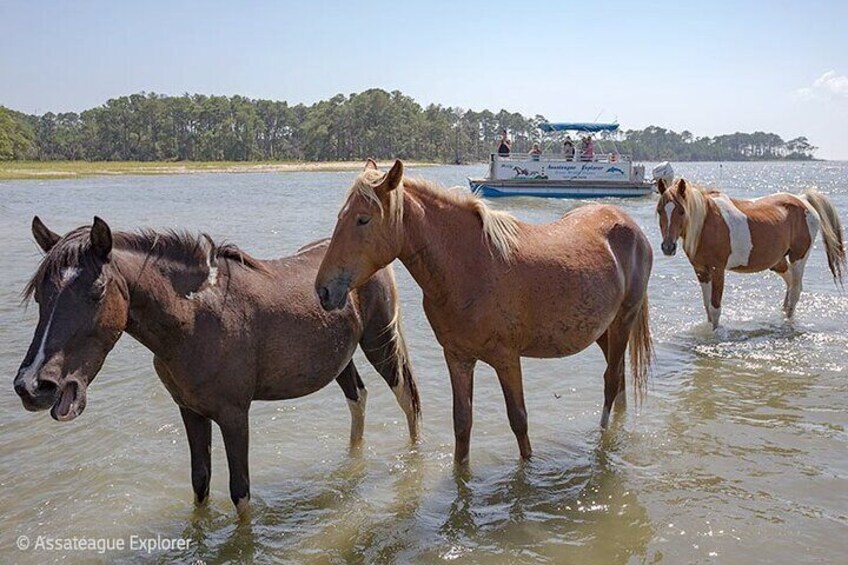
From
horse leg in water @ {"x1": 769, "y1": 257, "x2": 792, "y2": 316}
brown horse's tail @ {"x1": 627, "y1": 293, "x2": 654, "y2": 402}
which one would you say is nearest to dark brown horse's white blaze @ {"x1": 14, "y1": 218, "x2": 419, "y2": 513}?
brown horse's tail @ {"x1": 627, "y1": 293, "x2": 654, "y2": 402}

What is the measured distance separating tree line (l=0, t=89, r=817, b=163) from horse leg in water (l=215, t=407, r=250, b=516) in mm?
92627

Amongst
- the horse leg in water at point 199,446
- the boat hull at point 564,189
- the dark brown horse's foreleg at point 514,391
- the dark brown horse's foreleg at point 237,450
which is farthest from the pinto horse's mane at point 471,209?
the boat hull at point 564,189

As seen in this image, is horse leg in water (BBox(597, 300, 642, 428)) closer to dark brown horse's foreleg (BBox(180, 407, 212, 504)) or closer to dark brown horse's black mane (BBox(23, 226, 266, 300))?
dark brown horse's black mane (BBox(23, 226, 266, 300))

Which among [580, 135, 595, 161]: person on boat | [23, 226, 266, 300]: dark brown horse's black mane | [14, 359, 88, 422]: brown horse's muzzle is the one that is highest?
[580, 135, 595, 161]: person on boat

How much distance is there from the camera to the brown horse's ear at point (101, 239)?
2.74 m

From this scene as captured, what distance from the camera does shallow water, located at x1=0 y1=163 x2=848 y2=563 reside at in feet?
12.2

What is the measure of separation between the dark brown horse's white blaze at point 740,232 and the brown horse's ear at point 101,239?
6.35m

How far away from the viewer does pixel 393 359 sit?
4.93 metres

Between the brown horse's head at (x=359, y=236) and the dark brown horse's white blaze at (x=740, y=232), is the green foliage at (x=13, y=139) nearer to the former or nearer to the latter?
the dark brown horse's white blaze at (x=740, y=232)

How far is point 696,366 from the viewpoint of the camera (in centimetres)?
698

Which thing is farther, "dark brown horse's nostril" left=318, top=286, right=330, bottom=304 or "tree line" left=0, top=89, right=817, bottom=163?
"tree line" left=0, top=89, right=817, bottom=163

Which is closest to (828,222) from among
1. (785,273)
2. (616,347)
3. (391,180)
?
(785,273)

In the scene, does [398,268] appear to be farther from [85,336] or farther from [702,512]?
[85,336]

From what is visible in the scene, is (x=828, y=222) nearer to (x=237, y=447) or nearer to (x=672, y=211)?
(x=672, y=211)
